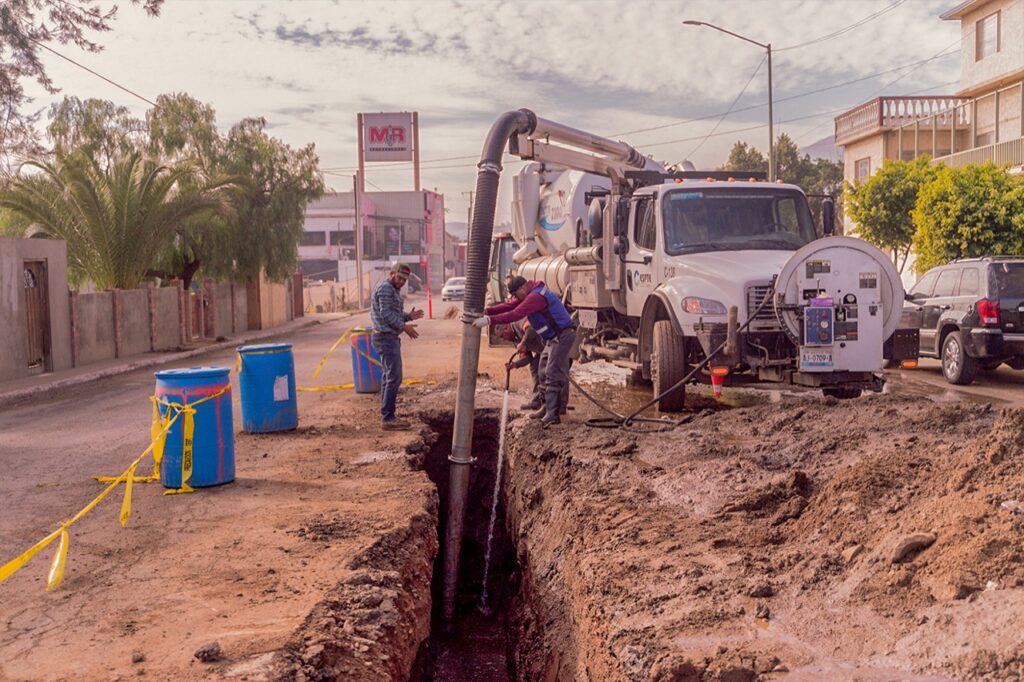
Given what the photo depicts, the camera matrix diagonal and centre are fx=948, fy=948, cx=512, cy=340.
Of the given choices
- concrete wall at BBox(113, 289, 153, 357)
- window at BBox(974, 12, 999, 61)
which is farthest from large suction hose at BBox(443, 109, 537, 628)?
window at BBox(974, 12, 999, 61)

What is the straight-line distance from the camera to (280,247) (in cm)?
3177

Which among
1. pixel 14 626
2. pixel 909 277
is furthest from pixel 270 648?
pixel 909 277

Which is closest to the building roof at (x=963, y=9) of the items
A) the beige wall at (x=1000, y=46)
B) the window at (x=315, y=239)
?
the beige wall at (x=1000, y=46)

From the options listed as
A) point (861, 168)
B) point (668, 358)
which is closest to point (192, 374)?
point (668, 358)

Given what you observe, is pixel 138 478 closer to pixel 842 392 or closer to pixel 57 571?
pixel 57 571

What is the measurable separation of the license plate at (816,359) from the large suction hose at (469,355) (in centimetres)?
349

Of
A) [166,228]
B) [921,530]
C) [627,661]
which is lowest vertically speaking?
[627,661]

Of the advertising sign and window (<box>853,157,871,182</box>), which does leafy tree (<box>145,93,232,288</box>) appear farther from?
the advertising sign

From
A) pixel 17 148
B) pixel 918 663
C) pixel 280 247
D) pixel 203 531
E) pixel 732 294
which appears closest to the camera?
pixel 918 663

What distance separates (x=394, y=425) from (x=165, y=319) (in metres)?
15.1

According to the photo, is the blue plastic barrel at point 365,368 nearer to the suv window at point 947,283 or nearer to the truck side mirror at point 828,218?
the truck side mirror at point 828,218

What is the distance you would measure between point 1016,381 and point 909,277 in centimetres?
1474

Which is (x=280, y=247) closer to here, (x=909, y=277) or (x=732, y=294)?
(x=909, y=277)

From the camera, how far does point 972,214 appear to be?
19.7 meters
